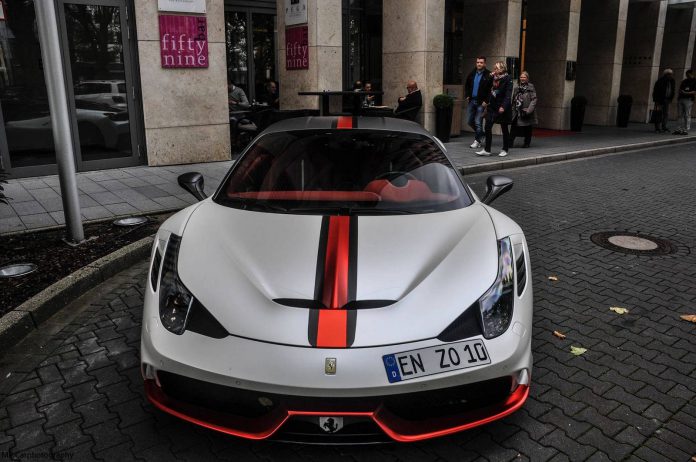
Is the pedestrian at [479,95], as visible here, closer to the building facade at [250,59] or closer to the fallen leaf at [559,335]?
the building facade at [250,59]

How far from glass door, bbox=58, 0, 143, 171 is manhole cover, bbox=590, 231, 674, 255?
8.35 m

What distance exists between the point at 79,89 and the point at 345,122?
308 inches

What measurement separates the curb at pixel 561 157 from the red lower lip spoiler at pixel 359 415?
768 centimetres

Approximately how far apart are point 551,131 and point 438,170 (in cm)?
1667

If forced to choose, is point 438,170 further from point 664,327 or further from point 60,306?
point 60,306

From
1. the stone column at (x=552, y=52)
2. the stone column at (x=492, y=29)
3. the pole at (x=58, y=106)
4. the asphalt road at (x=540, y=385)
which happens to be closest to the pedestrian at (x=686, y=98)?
the stone column at (x=552, y=52)

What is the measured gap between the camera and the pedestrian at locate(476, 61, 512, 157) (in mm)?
12578

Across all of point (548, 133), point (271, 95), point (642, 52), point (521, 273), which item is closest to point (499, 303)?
point (521, 273)

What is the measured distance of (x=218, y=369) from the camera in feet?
8.04

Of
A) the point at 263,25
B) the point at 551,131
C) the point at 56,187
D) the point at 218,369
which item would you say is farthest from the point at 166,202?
the point at 551,131

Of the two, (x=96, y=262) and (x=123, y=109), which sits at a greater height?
(x=123, y=109)

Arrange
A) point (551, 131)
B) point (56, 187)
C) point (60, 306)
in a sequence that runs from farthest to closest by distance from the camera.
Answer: point (551, 131) → point (56, 187) → point (60, 306)

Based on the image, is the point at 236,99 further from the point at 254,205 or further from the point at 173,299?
the point at 173,299

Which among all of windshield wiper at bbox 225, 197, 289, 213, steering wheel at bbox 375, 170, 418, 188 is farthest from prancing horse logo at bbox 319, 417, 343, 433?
steering wheel at bbox 375, 170, 418, 188
